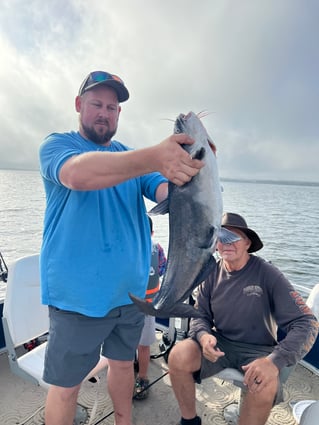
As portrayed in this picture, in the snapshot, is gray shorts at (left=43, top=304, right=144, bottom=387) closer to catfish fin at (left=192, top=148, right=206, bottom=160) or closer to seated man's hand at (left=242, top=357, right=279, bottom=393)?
seated man's hand at (left=242, top=357, right=279, bottom=393)

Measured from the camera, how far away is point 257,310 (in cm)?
269

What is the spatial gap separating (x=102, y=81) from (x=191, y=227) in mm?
1080

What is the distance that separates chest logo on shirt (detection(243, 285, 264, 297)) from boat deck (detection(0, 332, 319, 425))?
1.15 metres

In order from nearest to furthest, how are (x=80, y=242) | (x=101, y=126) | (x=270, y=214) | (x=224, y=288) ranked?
(x=80, y=242) → (x=101, y=126) → (x=224, y=288) → (x=270, y=214)

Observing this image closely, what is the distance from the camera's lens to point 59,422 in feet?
6.36

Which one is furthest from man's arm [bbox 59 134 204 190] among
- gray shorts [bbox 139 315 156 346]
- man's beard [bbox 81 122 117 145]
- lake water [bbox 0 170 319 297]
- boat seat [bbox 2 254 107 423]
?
lake water [bbox 0 170 319 297]

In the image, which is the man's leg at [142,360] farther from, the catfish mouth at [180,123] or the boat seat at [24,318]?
the catfish mouth at [180,123]

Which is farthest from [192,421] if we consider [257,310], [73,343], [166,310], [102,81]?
[102,81]

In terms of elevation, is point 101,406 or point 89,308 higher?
point 89,308

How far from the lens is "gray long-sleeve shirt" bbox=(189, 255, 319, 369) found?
2451 mm

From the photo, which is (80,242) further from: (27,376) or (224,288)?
(224,288)

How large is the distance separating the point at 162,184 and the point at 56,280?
2.83 feet

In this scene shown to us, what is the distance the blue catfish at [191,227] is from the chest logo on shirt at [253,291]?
112 centimetres

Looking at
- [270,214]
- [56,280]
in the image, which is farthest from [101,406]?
[270,214]
